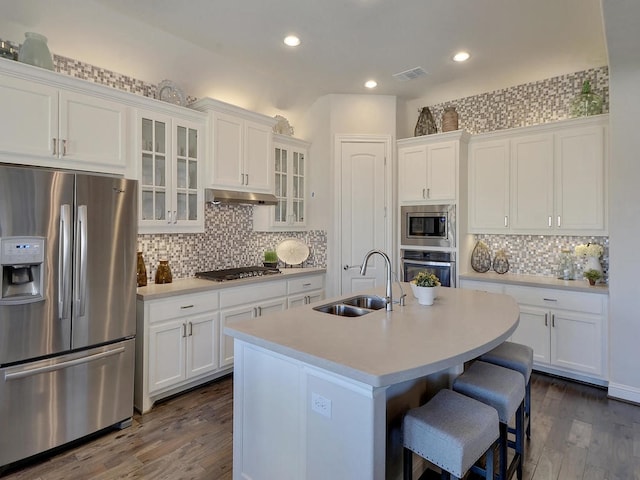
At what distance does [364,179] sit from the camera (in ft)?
14.3

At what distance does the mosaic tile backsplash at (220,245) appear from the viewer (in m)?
3.44

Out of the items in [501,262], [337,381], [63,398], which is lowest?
[63,398]

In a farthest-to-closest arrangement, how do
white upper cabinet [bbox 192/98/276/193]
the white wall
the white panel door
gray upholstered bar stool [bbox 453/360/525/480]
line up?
the white panel door < white upper cabinet [bbox 192/98/276/193] < the white wall < gray upholstered bar stool [bbox 453/360/525/480]

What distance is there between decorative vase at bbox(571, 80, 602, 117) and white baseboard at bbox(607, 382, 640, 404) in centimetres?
241

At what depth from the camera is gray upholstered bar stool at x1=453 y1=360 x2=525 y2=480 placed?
5.95 ft

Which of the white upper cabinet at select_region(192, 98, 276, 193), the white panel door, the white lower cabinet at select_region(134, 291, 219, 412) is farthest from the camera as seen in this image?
the white panel door

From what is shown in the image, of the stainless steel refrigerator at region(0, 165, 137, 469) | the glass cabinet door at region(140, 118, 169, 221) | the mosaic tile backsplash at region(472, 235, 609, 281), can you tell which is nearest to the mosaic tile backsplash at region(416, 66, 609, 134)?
the mosaic tile backsplash at region(472, 235, 609, 281)

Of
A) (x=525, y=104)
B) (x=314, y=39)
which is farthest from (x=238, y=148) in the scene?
(x=525, y=104)

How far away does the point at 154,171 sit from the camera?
10.1 ft

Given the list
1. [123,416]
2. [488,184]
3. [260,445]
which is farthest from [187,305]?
[488,184]

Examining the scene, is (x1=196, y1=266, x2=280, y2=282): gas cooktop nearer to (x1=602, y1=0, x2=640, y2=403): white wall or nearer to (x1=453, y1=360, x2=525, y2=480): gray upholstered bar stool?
(x1=453, y1=360, x2=525, y2=480): gray upholstered bar stool

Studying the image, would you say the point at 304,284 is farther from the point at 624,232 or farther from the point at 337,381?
the point at 624,232

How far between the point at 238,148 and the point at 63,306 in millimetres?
2036

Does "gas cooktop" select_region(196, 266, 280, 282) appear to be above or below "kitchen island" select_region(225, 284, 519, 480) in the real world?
above
